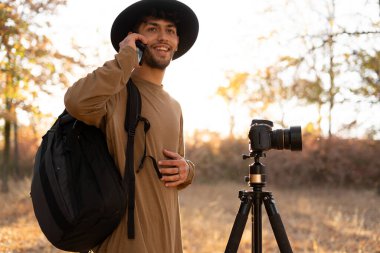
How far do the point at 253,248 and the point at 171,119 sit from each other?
69 cm

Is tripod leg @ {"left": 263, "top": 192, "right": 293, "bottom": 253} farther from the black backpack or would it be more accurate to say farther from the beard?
the beard

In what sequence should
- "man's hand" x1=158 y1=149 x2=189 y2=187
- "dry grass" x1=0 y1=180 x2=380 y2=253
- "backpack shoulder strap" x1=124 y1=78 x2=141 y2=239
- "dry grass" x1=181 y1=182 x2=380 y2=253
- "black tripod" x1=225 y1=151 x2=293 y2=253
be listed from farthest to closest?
"dry grass" x1=181 y1=182 x2=380 y2=253, "dry grass" x1=0 y1=180 x2=380 y2=253, "black tripod" x1=225 y1=151 x2=293 y2=253, "man's hand" x1=158 y1=149 x2=189 y2=187, "backpack shoulder strap" x1=124 y1=78 x2=141 y2=239

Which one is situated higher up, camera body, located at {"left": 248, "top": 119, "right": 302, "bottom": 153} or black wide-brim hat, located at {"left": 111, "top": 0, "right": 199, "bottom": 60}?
black wide-brim hat, located at {"left": 111, "top": 0, "right": 199, "bottom": 60}

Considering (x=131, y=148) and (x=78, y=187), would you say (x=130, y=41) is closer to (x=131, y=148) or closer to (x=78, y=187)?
(x=131, y=148)

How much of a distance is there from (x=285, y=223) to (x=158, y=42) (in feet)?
21.3

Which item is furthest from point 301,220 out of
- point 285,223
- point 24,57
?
point 24,57

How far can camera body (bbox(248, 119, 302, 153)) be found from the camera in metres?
2.01

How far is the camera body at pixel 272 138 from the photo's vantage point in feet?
6.59

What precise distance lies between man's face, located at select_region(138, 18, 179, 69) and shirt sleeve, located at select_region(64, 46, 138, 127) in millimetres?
334

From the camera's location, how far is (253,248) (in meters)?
2.00

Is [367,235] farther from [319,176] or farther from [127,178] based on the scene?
[319,176]

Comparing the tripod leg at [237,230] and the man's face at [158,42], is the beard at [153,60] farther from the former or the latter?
the tripod leg at [237,230]

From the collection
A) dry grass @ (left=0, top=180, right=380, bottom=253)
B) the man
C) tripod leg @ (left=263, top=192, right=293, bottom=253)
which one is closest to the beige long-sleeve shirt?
the man

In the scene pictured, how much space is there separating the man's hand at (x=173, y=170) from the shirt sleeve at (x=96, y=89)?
1.17 ft
